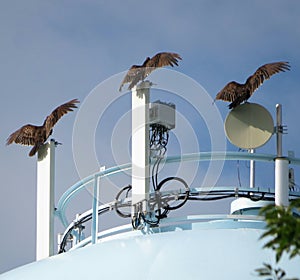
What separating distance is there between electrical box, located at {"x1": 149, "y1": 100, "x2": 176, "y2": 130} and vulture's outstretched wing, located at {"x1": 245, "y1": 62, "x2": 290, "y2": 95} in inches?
54.0

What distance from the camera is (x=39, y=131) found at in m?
15.5

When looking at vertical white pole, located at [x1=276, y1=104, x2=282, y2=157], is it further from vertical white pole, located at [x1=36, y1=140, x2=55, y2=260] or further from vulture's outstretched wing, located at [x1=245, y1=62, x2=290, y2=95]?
vertical white pole, located at [x1=36, y1=140, x2=55, y2=260]

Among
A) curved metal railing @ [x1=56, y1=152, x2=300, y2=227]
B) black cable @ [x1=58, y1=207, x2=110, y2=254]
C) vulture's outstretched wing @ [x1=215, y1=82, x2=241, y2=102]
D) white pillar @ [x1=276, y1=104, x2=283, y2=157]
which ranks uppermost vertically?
vulture's outstretched wing @ [x1=215, y1=82, x2=241, y2=102]

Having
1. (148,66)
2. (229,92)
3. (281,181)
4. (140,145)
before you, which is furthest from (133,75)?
(281,181)

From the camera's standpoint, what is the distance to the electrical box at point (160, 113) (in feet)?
43.5

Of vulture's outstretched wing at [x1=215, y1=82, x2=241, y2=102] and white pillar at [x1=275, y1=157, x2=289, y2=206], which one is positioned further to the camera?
vulture's outstretched wing at [x1=215, y1=82, x2=241, y2=102]

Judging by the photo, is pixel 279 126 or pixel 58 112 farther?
pixel 58 112

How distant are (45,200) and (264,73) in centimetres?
483

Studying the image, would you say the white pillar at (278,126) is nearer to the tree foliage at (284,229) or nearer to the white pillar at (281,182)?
the white pillar at (281,182)

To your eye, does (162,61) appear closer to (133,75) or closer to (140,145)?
(133,75)

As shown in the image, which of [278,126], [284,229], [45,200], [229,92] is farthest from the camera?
[45,200]

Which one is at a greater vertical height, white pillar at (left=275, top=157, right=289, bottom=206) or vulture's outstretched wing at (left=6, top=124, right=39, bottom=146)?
vulture's outstretched wing at (left=6, top=124, right=39, bottom=146)

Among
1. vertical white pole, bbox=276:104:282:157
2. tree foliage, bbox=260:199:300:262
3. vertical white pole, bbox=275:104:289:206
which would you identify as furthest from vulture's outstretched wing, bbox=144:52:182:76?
tree foliage, bbox=260:199:300:262

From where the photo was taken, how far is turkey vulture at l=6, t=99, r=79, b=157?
15.4m
